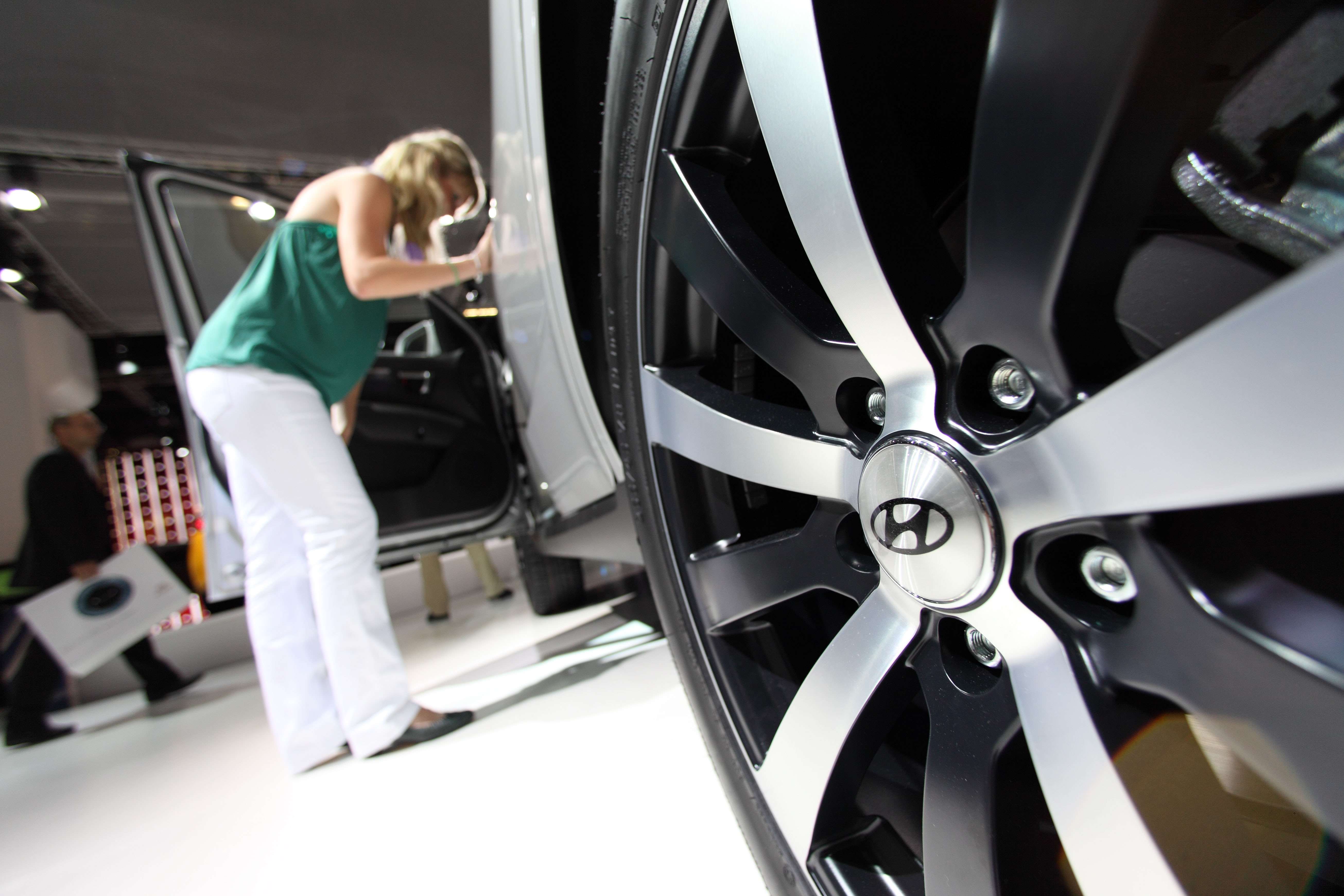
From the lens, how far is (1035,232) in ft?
1.09

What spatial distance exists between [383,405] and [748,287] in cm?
155

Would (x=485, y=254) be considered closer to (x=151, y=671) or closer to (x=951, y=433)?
(x=951, y=433)

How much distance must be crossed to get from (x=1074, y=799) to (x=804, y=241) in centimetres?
37

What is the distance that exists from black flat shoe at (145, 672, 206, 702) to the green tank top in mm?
1690

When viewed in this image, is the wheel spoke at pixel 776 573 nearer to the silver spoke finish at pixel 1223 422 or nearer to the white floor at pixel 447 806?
the silver spoke finish at pixel 1223 422

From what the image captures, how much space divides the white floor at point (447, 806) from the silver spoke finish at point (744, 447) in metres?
0.47

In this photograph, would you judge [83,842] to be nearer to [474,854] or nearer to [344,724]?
[344,724]

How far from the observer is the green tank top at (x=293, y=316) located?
4.04ft

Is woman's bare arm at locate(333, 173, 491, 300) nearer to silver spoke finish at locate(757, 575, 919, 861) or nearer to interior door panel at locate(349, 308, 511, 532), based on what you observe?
interior door panel at locate(349, 308, 511, 532)

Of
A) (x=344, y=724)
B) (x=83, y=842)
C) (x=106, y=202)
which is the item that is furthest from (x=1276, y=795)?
(x=106, y=202)

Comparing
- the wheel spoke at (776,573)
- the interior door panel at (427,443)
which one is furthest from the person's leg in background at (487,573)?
the wheel spoke at (776,573)

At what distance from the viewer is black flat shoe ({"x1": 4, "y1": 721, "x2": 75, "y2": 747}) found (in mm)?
2100

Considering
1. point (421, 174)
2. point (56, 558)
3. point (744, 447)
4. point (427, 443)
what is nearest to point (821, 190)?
point (744, 447)

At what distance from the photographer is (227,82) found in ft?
8.59
